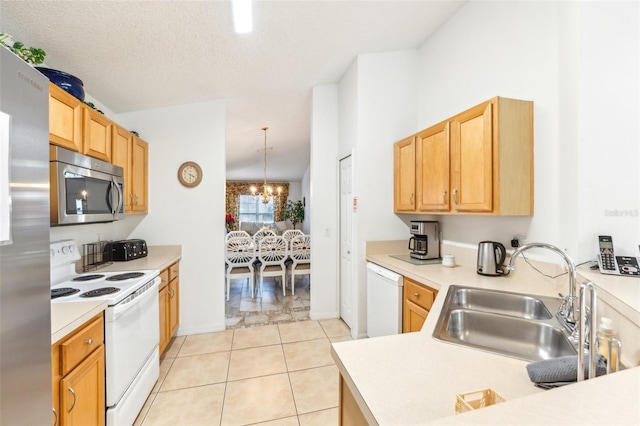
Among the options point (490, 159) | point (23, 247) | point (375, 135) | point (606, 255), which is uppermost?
point (375, 135)

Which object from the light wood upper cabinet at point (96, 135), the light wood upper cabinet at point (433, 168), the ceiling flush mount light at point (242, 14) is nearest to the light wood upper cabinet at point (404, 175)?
the light wood upper cabinet at point (433, 168)

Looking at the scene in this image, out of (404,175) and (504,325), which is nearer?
(504,325)

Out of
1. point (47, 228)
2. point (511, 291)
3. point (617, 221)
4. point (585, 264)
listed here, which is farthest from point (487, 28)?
point (47, 228)

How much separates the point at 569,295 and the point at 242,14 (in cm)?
220

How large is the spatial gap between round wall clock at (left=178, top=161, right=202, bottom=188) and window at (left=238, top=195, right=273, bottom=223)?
6.91 meters

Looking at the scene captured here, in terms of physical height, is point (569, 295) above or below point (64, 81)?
below

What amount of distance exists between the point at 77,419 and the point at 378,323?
2.05 metres

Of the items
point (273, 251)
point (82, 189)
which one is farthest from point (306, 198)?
point (82, 189)

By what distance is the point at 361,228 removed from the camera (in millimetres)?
2889

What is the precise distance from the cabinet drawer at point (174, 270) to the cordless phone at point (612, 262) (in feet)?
10.4

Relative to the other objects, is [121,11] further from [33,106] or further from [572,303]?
[572,303]

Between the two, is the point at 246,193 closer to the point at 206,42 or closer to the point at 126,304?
the point at 206,42

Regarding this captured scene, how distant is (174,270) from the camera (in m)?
2.91

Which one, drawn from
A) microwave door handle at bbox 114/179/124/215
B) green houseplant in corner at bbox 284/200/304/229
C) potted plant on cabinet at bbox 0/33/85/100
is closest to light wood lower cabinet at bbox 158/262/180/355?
microwave door handle at bbox 114/179/124/215
